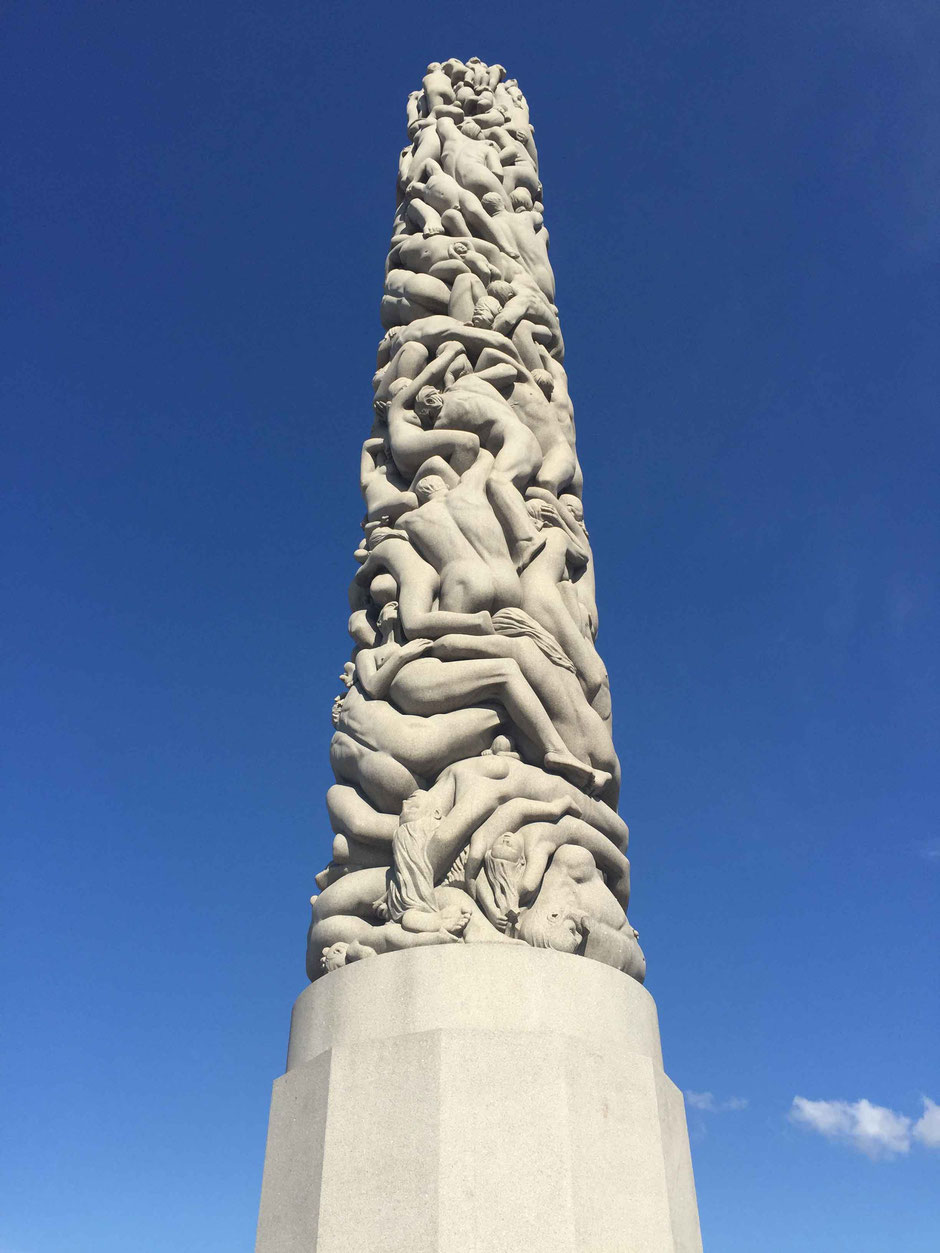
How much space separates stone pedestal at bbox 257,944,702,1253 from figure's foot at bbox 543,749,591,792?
4.24 ft

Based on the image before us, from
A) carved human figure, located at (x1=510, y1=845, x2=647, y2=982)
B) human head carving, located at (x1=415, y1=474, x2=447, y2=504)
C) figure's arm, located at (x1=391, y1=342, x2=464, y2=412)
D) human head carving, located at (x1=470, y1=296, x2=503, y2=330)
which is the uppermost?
human head carving, located at (x1=470, y1=296, x2=503, y2=330)

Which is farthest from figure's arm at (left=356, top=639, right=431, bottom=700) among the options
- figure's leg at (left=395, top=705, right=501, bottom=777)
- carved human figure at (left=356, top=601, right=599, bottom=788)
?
figure's leg at (left=395, top=705, right=501, bottom=777)

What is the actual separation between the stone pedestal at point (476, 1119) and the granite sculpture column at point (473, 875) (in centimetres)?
1

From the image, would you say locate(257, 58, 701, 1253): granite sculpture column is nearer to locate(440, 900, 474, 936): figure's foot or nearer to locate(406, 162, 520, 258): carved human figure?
locate(440, 900, 474, 936): figure's foot

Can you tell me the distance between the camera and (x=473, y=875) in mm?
5551

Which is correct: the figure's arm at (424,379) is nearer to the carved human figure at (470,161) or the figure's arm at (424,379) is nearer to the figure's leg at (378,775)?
the carved human figure at (470,161)

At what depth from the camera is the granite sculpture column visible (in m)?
4.54

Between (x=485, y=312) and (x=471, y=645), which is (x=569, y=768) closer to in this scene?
(x=471, y=645)

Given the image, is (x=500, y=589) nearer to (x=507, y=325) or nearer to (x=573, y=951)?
(x=573, y=951)

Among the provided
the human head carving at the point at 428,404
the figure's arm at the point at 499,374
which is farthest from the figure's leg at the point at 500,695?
the figure's arm at the point at 499,374

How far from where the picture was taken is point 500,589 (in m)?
6.79

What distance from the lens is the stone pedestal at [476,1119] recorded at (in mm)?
4418

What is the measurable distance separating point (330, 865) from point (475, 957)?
4.99 feet

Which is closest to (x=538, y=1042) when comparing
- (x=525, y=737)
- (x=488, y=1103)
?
(x=488, y=1103)
